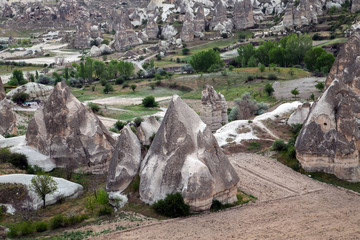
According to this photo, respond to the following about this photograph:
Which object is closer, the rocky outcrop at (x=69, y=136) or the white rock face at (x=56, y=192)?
the white rock face at (x=56, y=192)

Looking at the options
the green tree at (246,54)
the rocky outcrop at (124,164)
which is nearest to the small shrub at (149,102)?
the green tree at (246,54)

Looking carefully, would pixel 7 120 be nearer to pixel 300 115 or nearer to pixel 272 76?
pixel 300 115

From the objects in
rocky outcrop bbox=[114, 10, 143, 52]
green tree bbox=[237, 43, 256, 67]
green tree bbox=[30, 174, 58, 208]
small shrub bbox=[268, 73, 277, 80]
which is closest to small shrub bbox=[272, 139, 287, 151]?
green tree bbox=[30, 174, 58, 208]

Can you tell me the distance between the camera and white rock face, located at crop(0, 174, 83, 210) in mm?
20312

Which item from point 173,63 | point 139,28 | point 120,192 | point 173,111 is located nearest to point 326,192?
point 173,111

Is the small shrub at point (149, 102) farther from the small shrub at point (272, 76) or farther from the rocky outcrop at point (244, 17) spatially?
the rocky outcrop at point (244, 17)

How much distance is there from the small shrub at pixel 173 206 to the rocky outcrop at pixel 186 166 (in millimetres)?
240

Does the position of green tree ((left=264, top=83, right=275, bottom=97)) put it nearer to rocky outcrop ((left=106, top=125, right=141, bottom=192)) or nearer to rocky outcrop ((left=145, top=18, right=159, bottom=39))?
rocky outcrop ((left=106, top=125, right=141, bottom=192))

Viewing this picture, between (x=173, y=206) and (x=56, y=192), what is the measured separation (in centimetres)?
662

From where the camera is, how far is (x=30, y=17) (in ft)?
511

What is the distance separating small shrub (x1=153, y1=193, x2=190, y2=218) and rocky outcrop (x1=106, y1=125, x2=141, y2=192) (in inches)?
109

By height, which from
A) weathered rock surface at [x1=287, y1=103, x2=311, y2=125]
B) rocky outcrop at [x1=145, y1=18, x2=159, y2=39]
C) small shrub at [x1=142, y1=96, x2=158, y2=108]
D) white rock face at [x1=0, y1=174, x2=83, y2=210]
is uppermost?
rocky outcrop at [x1=145, y1=18, x2=159, y2=39]

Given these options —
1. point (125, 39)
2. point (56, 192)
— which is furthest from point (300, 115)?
point (125, 39)

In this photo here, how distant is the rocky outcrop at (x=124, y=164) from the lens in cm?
2019
